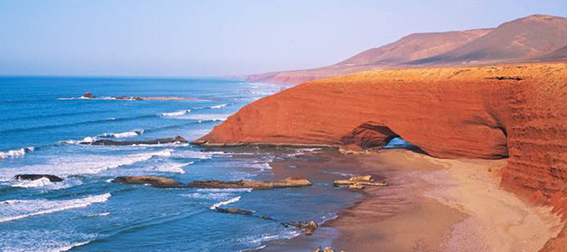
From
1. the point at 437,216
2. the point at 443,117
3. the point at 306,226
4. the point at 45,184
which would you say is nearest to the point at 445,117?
the point at 443,117

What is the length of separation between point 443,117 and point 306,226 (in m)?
14.2

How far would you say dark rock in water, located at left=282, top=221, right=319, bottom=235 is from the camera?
62.1 ft

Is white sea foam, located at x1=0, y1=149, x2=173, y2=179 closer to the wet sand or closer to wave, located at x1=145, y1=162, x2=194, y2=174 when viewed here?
wave, located at x1=145, y1=162, x2=194, y2=174

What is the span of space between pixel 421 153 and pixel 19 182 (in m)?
21.8

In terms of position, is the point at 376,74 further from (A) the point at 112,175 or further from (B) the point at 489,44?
(B) the point at 489,44

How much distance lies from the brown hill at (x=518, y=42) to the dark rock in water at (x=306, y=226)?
262 ft

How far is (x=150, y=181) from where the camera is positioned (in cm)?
2616

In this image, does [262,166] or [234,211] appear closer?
[234,211]

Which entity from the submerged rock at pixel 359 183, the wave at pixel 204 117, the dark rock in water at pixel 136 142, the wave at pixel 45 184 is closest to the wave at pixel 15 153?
the dark rock in water at pixel 136 142

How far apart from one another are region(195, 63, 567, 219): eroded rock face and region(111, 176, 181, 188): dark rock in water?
12.8 metres

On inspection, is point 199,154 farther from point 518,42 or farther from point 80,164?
point 518,42

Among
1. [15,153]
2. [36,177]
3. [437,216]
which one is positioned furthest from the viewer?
[15,153]

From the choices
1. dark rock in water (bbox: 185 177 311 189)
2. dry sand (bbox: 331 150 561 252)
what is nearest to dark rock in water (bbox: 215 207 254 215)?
dry sand (bbox: 331 150 561 252)

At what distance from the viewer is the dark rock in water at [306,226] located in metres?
18.9
